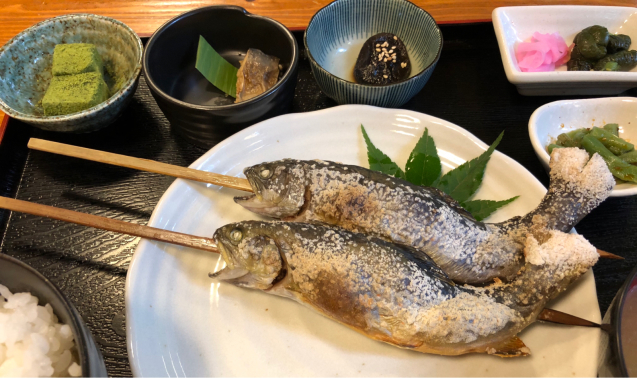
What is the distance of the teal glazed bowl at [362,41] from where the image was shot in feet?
6.70

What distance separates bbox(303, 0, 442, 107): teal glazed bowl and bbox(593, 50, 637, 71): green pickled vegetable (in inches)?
40.6

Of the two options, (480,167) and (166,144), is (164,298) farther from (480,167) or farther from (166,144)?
(480,167)

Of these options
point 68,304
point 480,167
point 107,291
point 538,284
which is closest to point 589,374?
point 538,284

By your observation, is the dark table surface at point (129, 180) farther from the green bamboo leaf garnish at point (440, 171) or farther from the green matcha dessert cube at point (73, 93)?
the green bamboo leaf garnish at point (440, 171)

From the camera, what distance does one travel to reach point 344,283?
1362 mm

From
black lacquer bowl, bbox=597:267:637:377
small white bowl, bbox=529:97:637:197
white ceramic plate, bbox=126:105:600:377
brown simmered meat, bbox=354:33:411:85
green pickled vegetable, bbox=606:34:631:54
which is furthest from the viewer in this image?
green pickled vegetable, bbox=606:34:631:54

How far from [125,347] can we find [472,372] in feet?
4.60

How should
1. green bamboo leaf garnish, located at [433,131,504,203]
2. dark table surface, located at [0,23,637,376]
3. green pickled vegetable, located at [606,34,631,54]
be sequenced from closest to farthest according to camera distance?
dark table surface, located at [0,23,637,376], green bamboo leaf garnish, located at [433,131,504,203], green pickled vegetable, located at [606,34,631,54]

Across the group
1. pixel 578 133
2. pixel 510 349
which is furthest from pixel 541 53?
pixel 510 349

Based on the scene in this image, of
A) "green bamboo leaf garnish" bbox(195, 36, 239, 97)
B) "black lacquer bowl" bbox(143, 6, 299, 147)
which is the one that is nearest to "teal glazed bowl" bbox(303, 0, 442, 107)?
"black lacquer bowl" bbox(143, 6, 299, 147)

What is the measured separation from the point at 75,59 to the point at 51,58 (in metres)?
0.29

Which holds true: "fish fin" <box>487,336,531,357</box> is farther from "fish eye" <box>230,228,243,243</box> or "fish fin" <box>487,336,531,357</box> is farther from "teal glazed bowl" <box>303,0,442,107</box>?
"teal glazed bowl" <box>303,0,442,107</box>

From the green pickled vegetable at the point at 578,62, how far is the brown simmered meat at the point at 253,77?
6.12 feet

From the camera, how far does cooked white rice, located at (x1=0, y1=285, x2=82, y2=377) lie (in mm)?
1097
